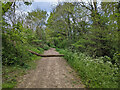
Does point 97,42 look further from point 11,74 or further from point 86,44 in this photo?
point 11,74

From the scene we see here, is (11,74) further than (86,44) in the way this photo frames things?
No

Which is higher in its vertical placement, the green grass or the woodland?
the woodland

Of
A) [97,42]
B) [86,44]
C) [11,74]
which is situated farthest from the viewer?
[86,44]

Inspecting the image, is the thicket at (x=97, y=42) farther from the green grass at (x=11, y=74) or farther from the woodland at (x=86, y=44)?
the green grass at (x=11, y=74)

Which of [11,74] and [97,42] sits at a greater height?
[97,42]

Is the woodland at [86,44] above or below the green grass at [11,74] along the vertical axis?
above

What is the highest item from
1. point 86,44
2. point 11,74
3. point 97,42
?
point 97,42

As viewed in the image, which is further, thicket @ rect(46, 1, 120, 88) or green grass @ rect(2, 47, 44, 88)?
thicket @ rect(46, 1, 120, 88)

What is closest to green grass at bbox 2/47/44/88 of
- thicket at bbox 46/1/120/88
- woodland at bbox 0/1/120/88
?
woodland at bbox 0/1/120/88

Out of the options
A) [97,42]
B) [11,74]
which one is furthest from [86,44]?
[11,74]

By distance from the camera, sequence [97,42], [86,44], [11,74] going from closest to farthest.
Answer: [11,74], [97,42], [86,44]

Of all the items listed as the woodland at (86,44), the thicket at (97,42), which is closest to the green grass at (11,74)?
the woodland at (86,44)

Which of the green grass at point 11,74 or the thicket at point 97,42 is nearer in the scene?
the green grass at point 11,74

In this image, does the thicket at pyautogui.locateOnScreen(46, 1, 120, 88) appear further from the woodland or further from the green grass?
the green grass
